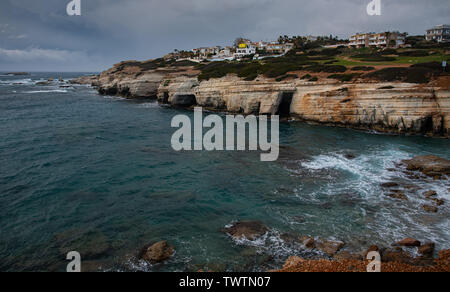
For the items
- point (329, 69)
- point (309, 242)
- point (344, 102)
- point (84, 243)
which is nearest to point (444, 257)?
point (309, 242)

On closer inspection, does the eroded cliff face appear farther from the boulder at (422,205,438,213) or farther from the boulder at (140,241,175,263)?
the boulder at (140,241,175,263)

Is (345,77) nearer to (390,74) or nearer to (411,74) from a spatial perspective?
(390,74)

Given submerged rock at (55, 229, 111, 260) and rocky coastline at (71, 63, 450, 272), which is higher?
rocky coastline at (71, 63, 450, 272)

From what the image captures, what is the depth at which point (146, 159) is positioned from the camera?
24.3 m

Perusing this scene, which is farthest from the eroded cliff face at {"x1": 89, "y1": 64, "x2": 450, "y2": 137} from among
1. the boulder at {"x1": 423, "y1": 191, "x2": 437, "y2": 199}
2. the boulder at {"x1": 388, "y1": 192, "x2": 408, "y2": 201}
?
the boulder at {"x1": 388, "y1": 192, "x2": 408, "y2": 201}

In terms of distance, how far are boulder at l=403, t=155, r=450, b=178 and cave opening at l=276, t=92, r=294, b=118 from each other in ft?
70.0

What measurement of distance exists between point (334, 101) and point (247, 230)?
27.4m

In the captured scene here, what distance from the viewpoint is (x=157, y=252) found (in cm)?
1199

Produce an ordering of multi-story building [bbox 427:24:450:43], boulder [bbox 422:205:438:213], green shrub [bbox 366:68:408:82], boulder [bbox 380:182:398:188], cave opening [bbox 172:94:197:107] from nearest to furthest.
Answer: boulder [bbox 422:205:438:213] → boulder [bbox 380:182:398:188] → green shrub [bbox 366:68:408:82] → cave opening [bbox 172:94:197:107] → multi-story building [bbox 427:24:450:43]

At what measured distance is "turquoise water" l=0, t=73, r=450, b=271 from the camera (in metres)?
12.4

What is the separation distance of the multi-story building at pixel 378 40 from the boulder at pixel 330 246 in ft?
291

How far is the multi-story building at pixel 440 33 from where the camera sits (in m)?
94.8

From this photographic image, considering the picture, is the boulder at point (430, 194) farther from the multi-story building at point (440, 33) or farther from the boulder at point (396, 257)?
the multi-story building at point (440, 33)

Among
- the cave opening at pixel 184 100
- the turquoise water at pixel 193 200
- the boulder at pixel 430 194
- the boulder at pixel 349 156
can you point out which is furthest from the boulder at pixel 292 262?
the cave opening at pixel 184 100
